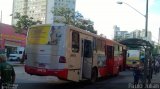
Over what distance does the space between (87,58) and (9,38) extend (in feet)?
129

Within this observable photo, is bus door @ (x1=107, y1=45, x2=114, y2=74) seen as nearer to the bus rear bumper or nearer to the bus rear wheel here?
the bus rear wheel

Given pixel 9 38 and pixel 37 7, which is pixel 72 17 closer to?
pixel 9 38

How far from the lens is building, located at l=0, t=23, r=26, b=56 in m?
55.2

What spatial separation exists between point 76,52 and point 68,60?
3.78 ft

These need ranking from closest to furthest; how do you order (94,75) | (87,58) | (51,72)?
(51,72), (87,58), (94,75)

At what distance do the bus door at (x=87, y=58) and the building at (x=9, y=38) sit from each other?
3515 centimetres

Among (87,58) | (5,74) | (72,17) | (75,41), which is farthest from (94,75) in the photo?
(72,17)

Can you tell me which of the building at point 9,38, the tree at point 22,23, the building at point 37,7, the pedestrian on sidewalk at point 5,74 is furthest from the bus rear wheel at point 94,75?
the building at point 37,7

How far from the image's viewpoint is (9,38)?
5756 cm

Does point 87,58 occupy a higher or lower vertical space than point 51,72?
higher

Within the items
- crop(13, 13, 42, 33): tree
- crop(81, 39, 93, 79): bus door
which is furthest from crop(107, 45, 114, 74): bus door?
crop(13, 13, 42, 33): tree

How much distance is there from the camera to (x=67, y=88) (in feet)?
59.2

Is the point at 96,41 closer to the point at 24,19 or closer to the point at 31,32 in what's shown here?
the point at 31,32

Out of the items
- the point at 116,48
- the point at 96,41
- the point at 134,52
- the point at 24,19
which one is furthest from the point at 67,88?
the point at 24,19
